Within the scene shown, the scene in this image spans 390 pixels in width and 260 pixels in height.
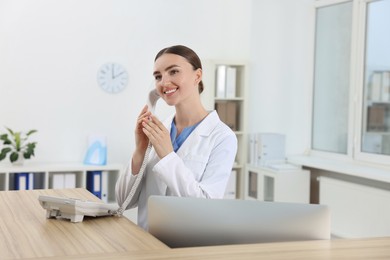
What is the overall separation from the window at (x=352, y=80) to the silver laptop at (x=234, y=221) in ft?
11.7

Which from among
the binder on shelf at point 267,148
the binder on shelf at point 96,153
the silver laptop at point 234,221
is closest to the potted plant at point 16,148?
the binder on shelf at point 96,153

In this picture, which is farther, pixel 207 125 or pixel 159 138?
pixel 207 125

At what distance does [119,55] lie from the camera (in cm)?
556

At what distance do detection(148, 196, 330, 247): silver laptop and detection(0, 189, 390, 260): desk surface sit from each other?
33mm

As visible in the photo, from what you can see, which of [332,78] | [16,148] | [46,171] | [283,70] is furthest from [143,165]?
[283,70]

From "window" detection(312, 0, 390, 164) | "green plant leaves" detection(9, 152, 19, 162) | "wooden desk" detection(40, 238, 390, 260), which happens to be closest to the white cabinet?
"window" detection(312, 0, 390, 164)

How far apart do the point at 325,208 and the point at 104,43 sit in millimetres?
4257

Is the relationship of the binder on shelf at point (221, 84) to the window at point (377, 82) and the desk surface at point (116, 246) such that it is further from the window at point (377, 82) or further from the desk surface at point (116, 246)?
the desk surface at point (116, 246)

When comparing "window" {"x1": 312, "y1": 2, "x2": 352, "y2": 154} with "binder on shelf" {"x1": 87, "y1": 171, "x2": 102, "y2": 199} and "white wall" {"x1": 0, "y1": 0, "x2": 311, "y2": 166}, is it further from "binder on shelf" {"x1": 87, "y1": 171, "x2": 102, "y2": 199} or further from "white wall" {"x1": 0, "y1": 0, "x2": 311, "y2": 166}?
"binder on shelf" {"x1": 87, "y1": 171, "x2": 102, "y2": 199}

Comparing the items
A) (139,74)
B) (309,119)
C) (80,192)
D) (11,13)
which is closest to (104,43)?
(139,74)

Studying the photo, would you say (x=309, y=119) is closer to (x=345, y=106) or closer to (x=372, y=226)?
(x=345, y=106)

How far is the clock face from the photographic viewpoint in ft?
18.0

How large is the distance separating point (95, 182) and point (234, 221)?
12.4 feet

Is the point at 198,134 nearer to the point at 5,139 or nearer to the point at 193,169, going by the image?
the point at 193,169
